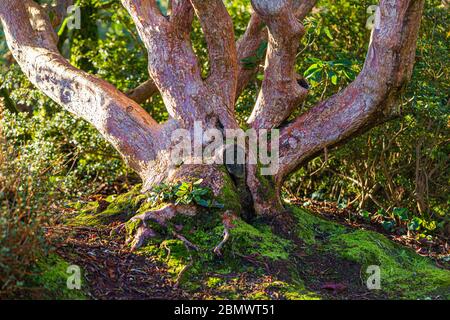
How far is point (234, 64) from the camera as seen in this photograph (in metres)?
6.85

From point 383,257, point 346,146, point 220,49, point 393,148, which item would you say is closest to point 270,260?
point 383,257

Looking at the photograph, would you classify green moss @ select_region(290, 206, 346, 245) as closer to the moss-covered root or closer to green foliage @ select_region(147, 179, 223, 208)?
green foliage @ select_region(147, 179, 223, 208)

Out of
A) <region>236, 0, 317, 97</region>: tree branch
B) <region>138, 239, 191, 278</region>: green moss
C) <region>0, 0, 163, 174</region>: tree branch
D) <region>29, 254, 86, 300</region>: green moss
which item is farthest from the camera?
<region>236, 0, 317, 97</region>: tree branch

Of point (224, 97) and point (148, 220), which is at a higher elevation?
point (224, 97)

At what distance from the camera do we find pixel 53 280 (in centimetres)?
504

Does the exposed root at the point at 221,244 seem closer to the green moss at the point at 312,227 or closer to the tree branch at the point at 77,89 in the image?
the green moss at the point at 312,227

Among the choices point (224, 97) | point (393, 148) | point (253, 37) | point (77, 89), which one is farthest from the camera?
point (393, 148)

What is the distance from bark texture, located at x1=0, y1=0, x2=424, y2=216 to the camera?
634cm

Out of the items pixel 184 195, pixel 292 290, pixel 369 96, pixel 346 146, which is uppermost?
pixel 369 96

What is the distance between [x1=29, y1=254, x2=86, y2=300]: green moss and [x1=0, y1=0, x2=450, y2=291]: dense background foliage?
5.75 feet

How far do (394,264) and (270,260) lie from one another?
118 cm

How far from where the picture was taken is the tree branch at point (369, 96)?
20.4 ft

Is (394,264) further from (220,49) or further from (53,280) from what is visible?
(53,280)

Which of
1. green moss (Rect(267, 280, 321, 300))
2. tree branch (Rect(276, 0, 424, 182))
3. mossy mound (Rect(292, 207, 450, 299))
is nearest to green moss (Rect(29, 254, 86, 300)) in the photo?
green moss (Rect(267, 280, 321, 300))
